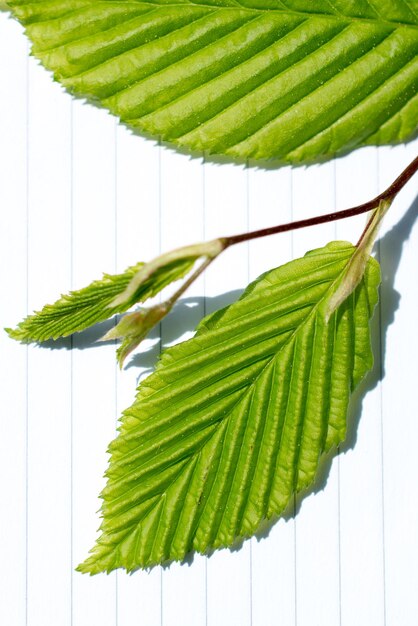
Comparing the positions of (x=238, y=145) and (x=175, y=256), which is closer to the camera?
(x=175, y=256)

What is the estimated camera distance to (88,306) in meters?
0.56

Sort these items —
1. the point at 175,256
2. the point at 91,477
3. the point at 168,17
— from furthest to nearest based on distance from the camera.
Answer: the point at 91,477 → the point at 168,17 → the point at 175,256

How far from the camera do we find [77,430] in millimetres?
657

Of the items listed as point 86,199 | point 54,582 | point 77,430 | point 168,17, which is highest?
point 168,17

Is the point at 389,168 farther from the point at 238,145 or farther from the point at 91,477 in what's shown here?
the point at 91,477

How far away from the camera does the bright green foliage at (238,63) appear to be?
55 cm

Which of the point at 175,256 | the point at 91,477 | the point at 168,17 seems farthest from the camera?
the point at 91,477

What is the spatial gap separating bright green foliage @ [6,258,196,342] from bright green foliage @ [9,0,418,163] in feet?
0.48

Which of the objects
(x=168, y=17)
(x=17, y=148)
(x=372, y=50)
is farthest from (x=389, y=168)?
(x=17, y=148)

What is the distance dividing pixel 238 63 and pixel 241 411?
0.29m

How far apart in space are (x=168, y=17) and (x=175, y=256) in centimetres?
24

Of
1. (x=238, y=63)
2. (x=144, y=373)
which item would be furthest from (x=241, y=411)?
(x=238, y=63)

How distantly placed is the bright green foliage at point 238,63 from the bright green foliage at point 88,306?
5.8 inches

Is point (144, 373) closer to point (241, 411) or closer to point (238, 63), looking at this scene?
point (241, 411)
